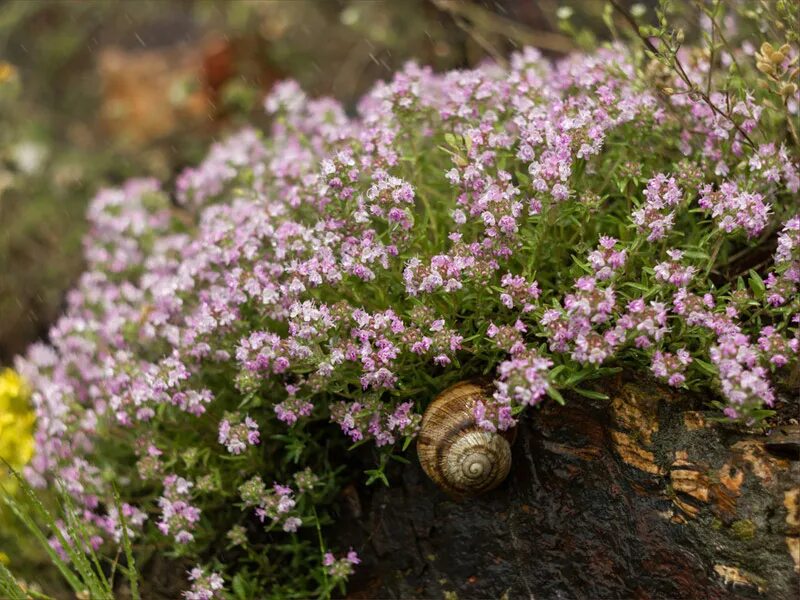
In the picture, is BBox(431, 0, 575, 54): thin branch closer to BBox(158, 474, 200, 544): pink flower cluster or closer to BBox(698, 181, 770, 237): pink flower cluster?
BBox(698, 181, 770, 237): pink flower cluster

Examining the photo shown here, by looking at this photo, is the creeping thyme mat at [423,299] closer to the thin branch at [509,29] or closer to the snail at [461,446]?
the snail at [461,446]

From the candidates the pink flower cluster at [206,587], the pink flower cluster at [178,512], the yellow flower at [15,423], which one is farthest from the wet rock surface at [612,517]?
the yellow flower at [15,423]

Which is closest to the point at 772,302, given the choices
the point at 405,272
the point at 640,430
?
the point at 640,430

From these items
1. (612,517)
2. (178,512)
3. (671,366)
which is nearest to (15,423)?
(178,512)

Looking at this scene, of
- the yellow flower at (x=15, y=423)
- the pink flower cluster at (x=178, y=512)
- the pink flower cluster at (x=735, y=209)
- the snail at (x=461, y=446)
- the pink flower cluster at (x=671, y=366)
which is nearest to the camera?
the pink flower cluster at (x=671, y=366)

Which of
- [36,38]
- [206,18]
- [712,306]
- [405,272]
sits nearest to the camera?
[712,306]

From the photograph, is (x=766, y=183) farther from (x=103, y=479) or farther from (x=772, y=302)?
(x=103, y=479)

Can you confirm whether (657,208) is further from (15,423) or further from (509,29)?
(509,29)
